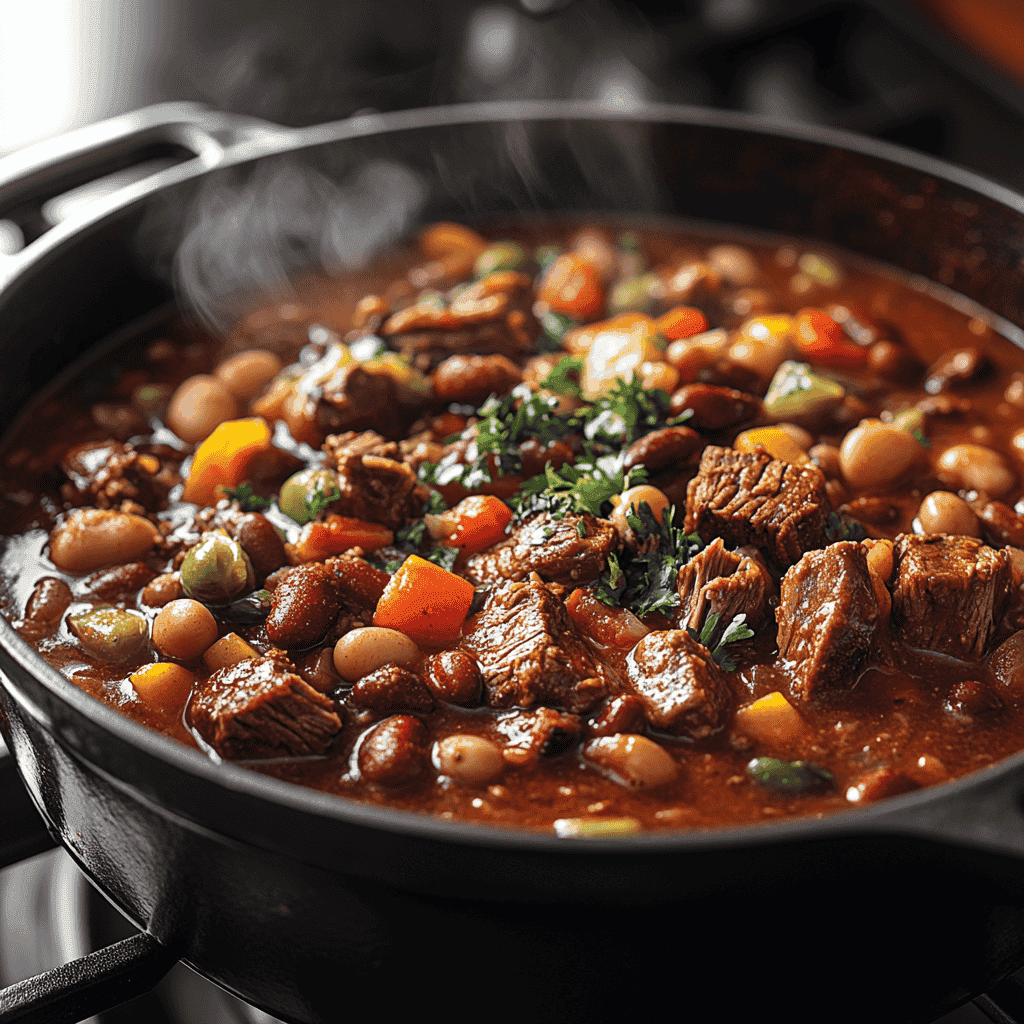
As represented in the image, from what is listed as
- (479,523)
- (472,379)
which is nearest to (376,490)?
(479,523)

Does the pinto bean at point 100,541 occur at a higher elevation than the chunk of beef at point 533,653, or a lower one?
higher

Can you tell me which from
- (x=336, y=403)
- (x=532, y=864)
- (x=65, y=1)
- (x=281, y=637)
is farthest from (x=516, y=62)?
(x=532, y=864)

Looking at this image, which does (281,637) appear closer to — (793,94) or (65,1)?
(793,94)

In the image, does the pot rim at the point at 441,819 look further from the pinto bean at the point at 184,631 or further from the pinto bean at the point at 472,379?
the pinto bean at the point at 472,379

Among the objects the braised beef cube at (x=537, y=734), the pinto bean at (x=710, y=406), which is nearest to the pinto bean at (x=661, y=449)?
the pinto bean at (x=710, y=406)

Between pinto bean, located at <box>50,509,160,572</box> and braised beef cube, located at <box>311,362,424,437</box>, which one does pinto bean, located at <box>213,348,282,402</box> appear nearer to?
braised beef cube, located at <box>311,362,424,437</box>

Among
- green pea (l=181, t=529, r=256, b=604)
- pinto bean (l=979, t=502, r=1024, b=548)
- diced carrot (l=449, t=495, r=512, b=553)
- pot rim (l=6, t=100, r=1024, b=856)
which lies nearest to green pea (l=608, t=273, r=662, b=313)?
diced carrot (l=449, t=495, r=512, b=553)

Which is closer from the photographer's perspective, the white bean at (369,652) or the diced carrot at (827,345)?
the white bean at (369,652)

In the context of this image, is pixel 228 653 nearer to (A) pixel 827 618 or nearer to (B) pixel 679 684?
(B) pixel 679 684
